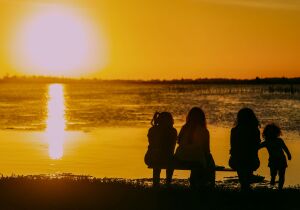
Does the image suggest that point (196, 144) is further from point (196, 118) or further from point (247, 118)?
point (247, 118)

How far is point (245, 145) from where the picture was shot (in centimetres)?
1240

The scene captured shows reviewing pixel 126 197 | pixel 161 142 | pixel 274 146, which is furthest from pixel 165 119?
pixel 274 146

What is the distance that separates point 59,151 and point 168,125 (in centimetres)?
1505

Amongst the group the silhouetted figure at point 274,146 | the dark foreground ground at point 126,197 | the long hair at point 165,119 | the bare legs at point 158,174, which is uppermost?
the long hair at point 165,119

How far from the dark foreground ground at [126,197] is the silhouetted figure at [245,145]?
1.59 feet

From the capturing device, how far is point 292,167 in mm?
21484

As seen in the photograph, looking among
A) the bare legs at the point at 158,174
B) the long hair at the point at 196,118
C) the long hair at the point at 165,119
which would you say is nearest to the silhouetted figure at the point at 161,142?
the long hair at the point at 165,119

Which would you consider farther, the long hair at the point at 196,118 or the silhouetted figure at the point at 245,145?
the silhouetted figure at the point at 245,145

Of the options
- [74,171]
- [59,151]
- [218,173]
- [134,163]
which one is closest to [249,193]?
[218,173]

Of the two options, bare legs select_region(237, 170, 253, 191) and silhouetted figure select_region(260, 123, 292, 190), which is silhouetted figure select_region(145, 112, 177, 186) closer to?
bare legs select_region(237, 170, 253, 191)

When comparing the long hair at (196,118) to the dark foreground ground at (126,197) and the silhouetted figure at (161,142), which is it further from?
the dark foreground ground at (126,197)

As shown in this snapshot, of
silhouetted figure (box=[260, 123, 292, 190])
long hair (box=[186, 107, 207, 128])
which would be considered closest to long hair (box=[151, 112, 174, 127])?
long hair (box=[186, 107, 207, 128])

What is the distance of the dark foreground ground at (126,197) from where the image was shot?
1085cm

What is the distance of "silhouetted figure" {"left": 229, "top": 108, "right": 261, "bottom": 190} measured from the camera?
12301 millimetres
